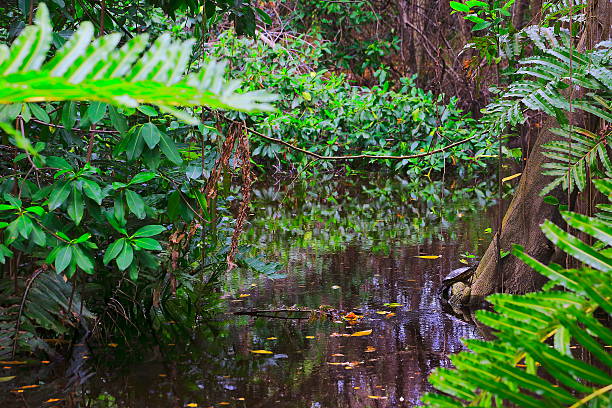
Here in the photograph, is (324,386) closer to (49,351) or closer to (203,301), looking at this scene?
(49,351)

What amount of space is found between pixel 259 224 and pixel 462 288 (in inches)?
Result: 154

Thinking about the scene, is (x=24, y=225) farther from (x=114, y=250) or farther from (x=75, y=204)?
(x=114, y=250)

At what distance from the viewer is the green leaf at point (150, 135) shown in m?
3.51

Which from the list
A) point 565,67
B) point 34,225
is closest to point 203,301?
point 34,225

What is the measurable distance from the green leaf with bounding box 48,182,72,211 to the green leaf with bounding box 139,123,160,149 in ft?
1.38

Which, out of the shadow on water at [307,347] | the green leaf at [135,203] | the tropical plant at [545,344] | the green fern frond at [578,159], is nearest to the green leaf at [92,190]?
the green leaf at [135,203]

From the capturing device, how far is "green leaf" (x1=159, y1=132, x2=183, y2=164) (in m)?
→ 3.58

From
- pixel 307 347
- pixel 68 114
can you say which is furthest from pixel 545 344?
pixel 307 347

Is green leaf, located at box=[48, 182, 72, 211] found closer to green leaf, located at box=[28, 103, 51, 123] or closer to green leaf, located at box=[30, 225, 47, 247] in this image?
green leaf, located at box=[30, 225, 47, 247]

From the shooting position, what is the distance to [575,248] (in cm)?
97

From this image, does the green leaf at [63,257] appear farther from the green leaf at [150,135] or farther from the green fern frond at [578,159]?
the green fern frond at [578,159]

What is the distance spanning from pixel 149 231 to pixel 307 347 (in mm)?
1154

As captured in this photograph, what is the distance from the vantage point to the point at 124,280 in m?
4.40

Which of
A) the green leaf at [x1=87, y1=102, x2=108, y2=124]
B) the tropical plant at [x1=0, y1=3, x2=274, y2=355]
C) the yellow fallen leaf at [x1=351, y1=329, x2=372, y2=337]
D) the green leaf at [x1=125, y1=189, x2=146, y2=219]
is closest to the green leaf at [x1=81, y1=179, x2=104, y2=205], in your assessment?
Result: the tropical plant at [x1=0, y1=3, x2=274, y2=355]
